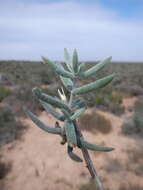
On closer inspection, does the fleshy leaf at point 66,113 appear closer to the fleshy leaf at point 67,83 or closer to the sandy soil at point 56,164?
the fleshy leaf at point 67,83

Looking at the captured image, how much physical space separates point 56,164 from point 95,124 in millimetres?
2431

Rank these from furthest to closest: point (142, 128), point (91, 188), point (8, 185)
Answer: point (142, 128) < point (8, 185) < point (91, 188)

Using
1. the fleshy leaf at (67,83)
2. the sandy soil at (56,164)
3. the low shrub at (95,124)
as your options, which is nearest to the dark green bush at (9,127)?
the sandy soil at (56,164)

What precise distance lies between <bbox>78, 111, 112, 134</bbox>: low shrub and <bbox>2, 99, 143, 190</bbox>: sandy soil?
278 mm

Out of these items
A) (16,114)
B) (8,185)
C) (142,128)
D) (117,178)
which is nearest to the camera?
(8,185)

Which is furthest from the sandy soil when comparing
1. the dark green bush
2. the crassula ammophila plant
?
the crassula ammophila plant

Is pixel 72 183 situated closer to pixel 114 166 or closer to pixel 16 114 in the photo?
pixel 114 166

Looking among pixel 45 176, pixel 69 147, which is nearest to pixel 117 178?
pixel 45 176

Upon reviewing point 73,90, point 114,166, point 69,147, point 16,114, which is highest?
point 73,90

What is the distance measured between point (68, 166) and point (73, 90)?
461 centimetres

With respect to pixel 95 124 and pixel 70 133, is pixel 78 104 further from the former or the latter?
pixel 95 124

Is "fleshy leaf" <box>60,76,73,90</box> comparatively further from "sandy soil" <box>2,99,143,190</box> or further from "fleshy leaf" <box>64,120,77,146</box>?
"sandy soil" <box>2,99,143,190</box>

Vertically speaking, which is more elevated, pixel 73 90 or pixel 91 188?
pixel 73 90

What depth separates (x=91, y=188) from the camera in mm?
3912
